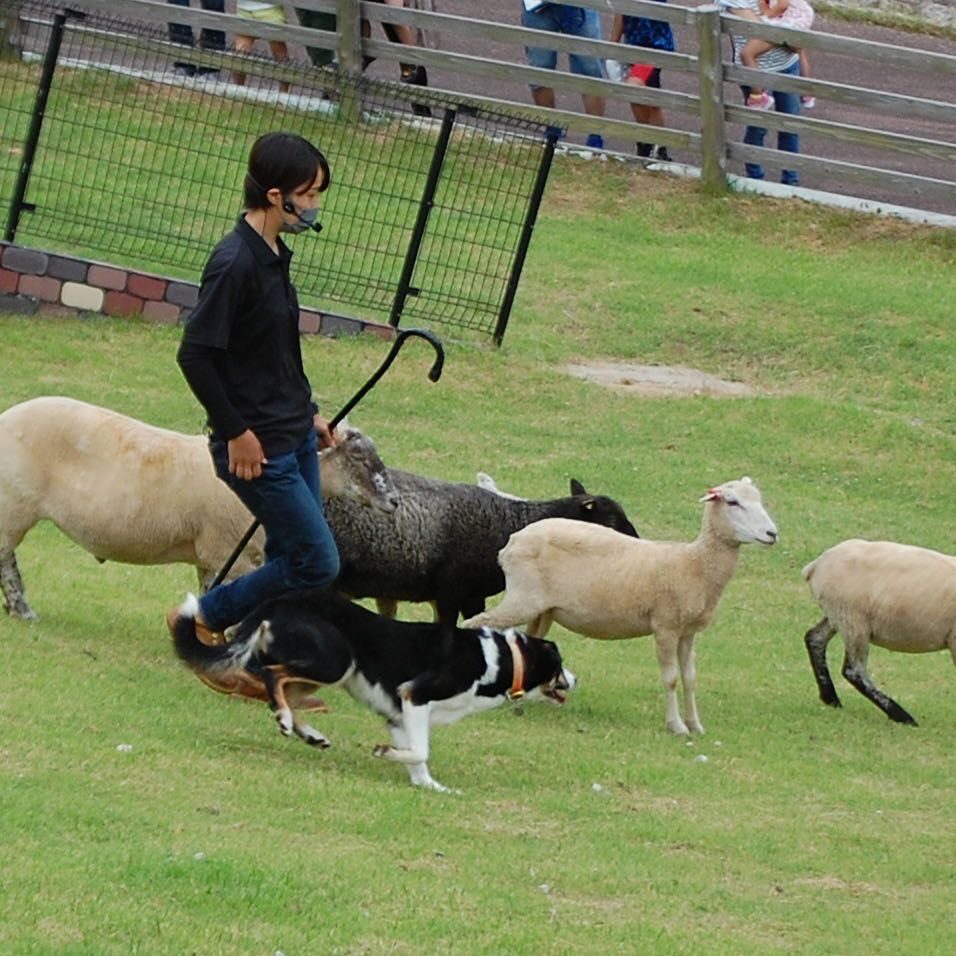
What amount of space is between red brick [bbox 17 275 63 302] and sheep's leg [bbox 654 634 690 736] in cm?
738

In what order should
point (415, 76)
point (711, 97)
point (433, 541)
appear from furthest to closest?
point (415, 76), point (711, 97), point (433, 541)

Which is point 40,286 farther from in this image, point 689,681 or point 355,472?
point 689,681

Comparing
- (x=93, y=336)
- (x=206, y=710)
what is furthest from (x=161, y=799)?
(x=93, y=336)

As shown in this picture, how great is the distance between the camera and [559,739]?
8867mm

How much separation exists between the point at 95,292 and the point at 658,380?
13.7 ft

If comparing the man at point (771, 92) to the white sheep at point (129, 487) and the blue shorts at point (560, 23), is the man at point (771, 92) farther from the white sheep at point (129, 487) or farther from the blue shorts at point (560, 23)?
the white sheep at point (129, 487)

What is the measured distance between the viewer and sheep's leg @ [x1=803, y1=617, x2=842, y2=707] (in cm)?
1015

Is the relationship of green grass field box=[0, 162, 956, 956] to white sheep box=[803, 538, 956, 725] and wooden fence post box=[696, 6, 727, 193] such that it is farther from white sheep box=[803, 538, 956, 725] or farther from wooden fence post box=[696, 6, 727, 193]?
wooden fence post box=[696, 6, 727, 193]

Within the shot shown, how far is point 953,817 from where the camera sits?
8312 millimetres

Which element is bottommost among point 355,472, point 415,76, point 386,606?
point 386,606

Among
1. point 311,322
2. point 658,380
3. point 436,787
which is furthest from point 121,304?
point 436,787

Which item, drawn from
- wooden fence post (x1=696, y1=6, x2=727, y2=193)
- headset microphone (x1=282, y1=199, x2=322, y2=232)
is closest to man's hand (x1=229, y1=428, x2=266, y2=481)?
headset microphone (x1=282, y1=199, x2=322, y2=232)

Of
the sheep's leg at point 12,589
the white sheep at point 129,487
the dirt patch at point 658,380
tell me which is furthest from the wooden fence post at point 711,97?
the sheep's leg at point 12,589

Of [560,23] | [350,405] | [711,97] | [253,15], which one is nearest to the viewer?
[350,405]
